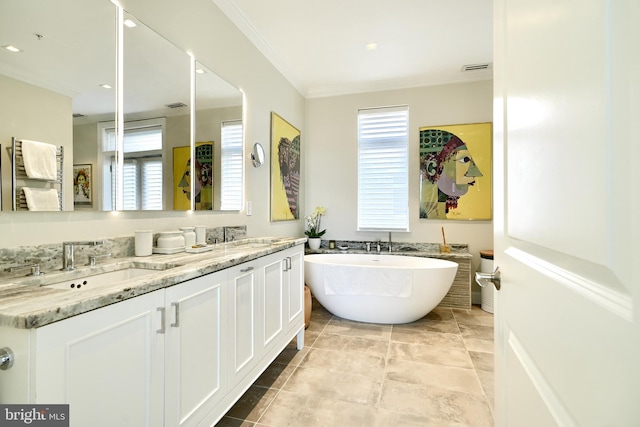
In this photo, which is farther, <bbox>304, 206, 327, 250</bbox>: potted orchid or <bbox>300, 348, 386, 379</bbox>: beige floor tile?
<bbox>304, 206, 327, 250</bbox>: potted orchid

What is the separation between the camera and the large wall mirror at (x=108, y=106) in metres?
1.17


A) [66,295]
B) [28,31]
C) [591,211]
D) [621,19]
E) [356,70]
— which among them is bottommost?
[66,295]

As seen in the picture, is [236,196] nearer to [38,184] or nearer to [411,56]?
[38,184]

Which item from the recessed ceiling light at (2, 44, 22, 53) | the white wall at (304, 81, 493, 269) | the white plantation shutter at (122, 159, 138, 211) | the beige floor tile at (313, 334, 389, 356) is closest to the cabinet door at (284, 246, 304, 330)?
the beige floor tile at (313, 334, 389, 356)

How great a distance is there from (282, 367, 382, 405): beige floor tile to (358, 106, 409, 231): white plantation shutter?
2290mm

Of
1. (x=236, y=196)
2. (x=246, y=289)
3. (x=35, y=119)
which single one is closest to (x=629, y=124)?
(x=246, y=289)

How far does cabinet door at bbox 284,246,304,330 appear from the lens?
2.25 m

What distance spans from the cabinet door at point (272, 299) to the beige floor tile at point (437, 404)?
82cm

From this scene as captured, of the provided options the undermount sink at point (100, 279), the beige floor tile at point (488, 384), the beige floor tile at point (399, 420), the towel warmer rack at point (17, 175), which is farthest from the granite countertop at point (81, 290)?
the beige floor tile at point (488, 384)

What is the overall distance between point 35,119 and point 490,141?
163 inches

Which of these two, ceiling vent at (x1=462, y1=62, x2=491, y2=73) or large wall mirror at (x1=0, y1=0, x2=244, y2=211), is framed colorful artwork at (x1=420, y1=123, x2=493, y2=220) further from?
large wall mirror at (x1=0, y1=0, x2=244, y2=211)

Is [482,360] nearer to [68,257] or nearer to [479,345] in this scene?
[479,345]

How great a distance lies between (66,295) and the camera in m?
0.88

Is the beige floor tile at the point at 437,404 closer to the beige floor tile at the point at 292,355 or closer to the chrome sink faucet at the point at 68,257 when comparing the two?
the beige floor tile at the point at 292,355
